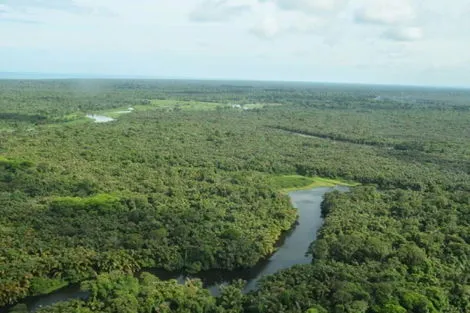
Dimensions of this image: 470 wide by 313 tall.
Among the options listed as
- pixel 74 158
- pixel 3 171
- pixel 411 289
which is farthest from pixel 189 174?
pixel 411 289

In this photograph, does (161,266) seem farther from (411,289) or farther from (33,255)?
(411,289)

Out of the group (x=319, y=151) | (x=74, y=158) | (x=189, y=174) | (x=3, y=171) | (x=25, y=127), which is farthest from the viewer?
(x=25, y=127)

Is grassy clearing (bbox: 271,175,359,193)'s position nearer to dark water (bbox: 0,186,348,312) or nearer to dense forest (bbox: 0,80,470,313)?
dense forest (bbox: 0,80,470,313)

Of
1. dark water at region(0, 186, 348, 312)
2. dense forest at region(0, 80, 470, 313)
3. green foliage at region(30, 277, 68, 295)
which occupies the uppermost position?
dense forest at region(0, 80, 470, 313)

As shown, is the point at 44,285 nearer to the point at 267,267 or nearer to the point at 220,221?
the point at 220,221

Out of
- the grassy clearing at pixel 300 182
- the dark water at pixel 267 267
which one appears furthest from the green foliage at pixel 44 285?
the grassy clearing at pixel 300 182

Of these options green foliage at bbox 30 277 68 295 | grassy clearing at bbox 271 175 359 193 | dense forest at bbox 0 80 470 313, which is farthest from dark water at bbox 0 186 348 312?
grassy clearing at bbox 271 175 359 193
